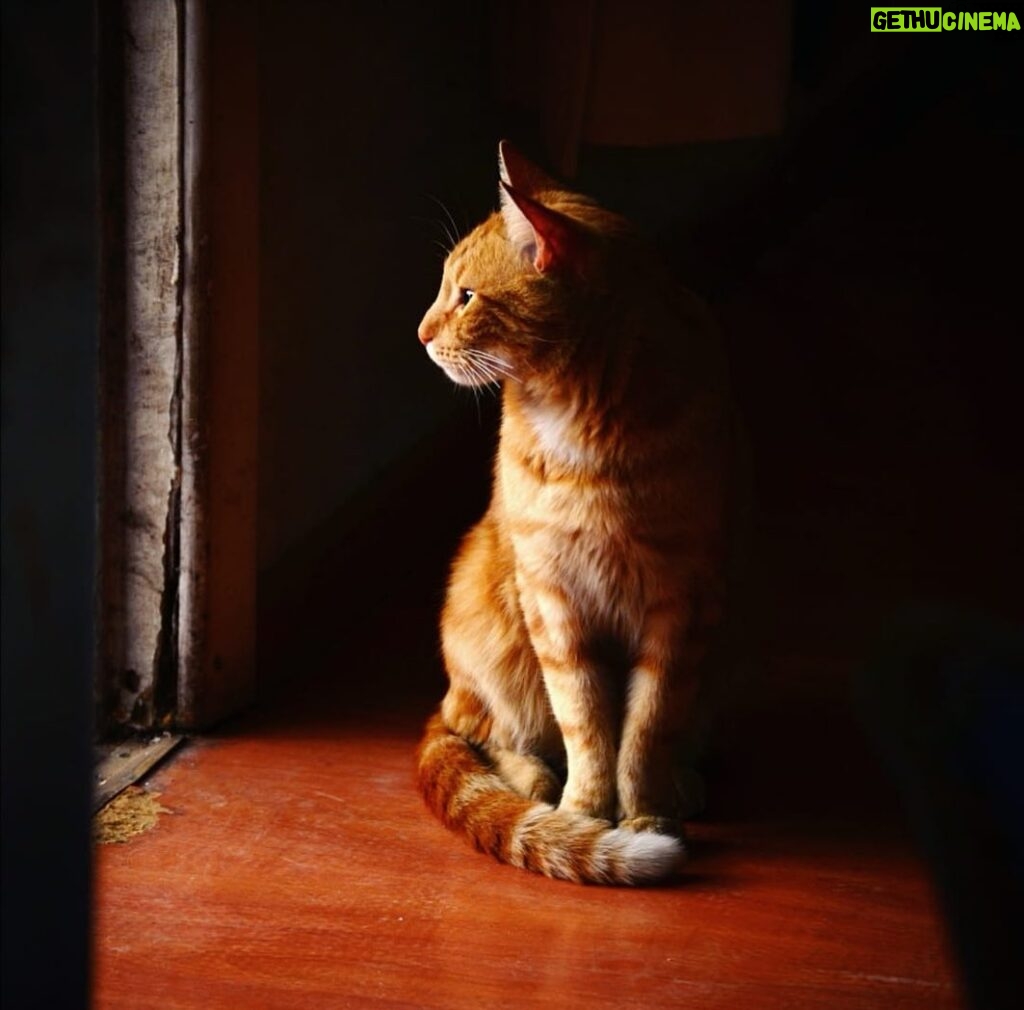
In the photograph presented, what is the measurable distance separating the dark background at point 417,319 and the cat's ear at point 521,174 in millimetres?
473

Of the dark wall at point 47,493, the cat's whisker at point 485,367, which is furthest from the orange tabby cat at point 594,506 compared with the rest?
the dark wall at point 47,493

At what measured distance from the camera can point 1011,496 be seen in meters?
3.31

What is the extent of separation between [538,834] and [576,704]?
19 centimetres

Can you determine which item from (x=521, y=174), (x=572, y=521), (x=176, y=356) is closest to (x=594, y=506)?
(x=572, y=521)

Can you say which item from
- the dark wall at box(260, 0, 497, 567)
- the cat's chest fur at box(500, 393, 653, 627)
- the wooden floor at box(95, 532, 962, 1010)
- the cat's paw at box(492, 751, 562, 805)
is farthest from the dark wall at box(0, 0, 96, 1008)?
the dark wall at box(260, 0, 497, 567)

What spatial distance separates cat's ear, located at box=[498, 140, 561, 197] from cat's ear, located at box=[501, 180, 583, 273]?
0.28 ft

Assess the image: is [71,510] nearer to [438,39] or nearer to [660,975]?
[660,975]

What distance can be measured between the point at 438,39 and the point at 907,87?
2.36 meters

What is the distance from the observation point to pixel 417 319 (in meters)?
2.66

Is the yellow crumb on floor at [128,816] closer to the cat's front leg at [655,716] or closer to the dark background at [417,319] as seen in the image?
the dark background at [417,319]

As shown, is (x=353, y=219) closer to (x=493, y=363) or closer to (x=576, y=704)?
(x=493, y=363)

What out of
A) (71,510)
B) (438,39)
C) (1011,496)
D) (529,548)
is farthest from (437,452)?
(71,510)

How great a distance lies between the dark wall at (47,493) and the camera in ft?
1.78

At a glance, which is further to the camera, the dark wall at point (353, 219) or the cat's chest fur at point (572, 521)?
the dark wall at point (353, 219)
